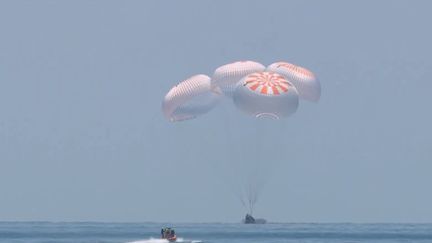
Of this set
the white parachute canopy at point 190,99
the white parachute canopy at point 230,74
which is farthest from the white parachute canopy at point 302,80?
the white parachute canopy at point 190,99

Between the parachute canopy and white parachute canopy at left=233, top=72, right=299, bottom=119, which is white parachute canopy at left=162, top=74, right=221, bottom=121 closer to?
the parachute canopy

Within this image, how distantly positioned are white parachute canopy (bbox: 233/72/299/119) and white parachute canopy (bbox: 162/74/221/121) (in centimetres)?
350

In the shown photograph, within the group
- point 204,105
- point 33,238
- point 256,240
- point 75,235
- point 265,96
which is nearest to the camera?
point 265,96

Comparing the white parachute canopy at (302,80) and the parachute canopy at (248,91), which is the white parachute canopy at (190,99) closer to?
the parachute canopy at (248,91)

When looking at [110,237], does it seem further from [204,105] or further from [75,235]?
[204,105]

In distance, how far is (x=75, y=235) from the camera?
130 meters

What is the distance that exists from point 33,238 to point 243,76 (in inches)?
1108

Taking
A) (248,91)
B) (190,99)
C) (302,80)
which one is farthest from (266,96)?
(190,99)

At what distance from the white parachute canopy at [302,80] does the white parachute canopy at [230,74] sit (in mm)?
1212

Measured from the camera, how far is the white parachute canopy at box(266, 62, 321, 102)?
100 meters

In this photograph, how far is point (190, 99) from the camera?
326ft

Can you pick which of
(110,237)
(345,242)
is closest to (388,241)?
(345,242)

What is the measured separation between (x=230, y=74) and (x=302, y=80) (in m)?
4.65

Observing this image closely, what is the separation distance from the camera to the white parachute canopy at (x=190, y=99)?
9900 cm
